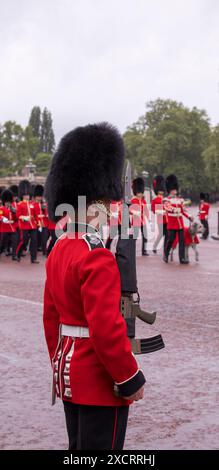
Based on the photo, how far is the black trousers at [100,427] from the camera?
253 centimetres

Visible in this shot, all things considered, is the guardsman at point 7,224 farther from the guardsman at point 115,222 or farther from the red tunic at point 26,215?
the guardsman at point 115,222

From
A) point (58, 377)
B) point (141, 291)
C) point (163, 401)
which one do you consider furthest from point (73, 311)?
point (141, 291)

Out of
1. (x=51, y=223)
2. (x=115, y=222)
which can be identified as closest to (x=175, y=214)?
(x=51, y=223)

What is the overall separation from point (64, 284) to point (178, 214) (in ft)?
38.7

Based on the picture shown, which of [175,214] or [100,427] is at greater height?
[175,214]

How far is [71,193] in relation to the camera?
9.27 ft

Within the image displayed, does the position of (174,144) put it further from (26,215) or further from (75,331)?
(75,331)

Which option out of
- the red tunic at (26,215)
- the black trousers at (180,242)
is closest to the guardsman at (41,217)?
the red tunic at (26,215)

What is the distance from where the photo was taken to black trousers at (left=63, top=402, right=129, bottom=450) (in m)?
2.53

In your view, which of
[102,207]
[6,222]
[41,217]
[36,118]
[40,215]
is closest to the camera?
[102,207]

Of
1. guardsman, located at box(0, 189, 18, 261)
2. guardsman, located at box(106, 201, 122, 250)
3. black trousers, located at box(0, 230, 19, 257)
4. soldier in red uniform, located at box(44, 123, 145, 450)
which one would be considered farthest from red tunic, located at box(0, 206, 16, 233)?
soldier in red uniform, located at box(44, 123, 145, 450)

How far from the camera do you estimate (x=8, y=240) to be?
1759cm

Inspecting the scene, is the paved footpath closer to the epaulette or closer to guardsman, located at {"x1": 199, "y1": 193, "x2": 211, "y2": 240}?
the epaulette

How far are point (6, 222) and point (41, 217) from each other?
2.85ft
